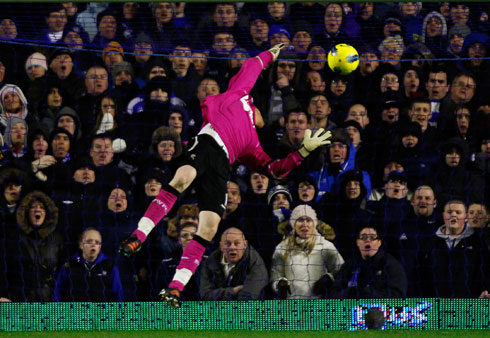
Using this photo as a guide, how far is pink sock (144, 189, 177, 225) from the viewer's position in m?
5.48

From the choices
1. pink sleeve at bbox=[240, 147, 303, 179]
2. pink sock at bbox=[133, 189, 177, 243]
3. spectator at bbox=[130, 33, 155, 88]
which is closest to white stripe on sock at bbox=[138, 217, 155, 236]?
pink sock at bbox=[133, 189, 177, 243]

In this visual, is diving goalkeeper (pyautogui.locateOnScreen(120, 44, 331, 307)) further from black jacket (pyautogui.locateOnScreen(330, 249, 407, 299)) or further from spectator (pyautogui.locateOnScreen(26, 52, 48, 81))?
spectator (pyautogui.locateOnScreen(26, 52, 48, 81))

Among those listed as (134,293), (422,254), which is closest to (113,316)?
(134,293)

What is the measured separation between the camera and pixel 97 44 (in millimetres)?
7652

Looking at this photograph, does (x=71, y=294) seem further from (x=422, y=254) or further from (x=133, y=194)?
(x=422, y=254)

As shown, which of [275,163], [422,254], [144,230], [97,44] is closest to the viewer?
[144,230]

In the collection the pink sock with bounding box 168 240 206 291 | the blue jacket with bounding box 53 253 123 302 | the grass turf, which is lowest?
the grass turf

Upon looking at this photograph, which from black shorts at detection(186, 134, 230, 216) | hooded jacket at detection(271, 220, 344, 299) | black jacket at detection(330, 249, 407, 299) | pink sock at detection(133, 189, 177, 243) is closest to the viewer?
pink sock at detection(133, 189, 177, 243)

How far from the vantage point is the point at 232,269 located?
6.96 metres

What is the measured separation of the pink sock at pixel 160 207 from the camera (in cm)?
548

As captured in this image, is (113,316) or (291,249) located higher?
(291,249)

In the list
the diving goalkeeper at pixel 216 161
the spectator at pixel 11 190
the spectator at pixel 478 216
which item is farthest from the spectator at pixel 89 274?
the spectator at pixel 478 216

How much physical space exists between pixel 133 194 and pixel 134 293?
79 cm

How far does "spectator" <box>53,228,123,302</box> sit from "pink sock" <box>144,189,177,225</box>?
1566 mm
